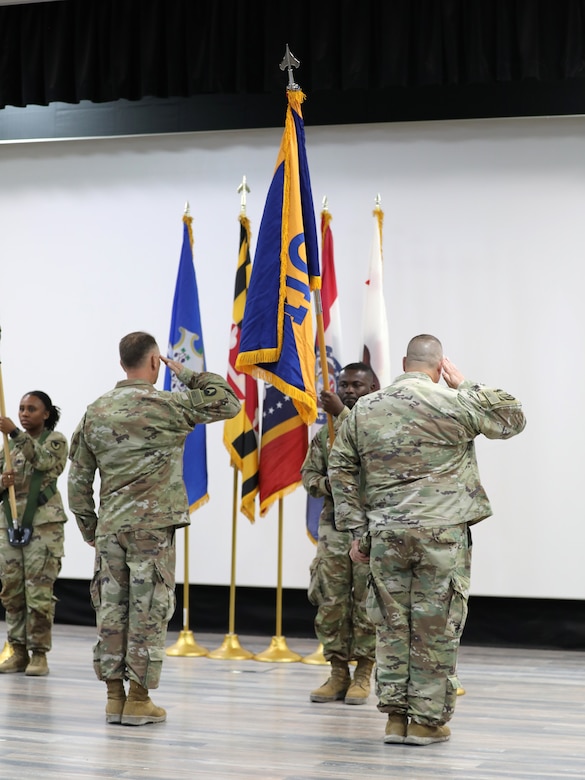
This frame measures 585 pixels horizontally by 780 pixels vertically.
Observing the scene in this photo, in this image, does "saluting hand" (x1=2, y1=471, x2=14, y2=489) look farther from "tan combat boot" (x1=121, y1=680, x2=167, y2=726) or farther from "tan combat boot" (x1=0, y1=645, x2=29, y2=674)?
"tan combat boot" (x1=121, y1=680, x2=167, y2=726)

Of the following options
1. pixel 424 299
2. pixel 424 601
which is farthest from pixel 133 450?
pixel 424 299

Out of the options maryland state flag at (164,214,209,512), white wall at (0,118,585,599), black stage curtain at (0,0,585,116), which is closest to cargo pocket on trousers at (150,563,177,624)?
maryland state flag at (164,214,209,512)

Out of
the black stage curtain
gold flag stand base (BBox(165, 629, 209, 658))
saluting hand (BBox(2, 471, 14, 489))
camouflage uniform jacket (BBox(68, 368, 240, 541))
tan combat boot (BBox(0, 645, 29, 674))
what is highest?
the black stage curtain

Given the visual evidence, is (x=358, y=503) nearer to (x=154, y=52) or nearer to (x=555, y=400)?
(x=555, y=400)

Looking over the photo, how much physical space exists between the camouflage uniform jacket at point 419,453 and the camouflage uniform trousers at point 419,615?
0.28ft

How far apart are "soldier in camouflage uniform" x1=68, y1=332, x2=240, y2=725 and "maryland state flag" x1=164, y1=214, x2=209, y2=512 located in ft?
6.79

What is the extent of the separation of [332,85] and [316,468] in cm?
310

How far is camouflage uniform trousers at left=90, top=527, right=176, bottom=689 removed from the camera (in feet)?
15.5

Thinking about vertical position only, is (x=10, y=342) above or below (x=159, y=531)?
above

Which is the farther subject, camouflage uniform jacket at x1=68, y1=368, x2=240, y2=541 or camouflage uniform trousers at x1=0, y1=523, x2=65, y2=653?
camouflage uniform trousers at x1=0, y1=523, x2=65, y2=653

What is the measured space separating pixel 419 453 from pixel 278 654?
9.31 feet

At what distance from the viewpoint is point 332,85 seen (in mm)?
7570

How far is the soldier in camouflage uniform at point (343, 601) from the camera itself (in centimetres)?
545

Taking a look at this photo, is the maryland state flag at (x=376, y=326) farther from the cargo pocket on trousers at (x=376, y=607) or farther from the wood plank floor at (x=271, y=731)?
the cargo pocket on trousers at (x=376, y=607)
